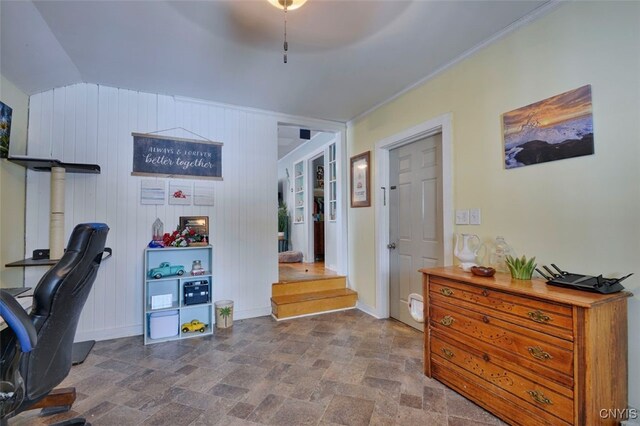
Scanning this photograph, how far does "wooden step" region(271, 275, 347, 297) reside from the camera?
3740 mm

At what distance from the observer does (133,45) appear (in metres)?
2.29

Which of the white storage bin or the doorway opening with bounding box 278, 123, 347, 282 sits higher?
the doorway opening with bounding box 278, 123, 347, 282

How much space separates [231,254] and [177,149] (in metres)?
1.39

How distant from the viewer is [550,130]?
1838mm

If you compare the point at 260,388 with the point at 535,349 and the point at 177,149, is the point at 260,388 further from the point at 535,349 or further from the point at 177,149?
the point at 177,149

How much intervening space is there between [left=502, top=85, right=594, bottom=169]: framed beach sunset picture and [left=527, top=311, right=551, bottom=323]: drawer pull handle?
100 cm

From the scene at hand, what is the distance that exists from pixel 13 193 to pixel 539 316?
161 inches

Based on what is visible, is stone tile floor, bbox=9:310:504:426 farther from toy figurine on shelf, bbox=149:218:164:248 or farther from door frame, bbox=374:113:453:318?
toy figurine on shelf, bbox=149:218:164:248

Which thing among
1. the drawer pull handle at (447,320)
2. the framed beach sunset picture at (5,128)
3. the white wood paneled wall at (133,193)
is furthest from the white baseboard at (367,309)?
the framed beach sunset picture at (5,128)

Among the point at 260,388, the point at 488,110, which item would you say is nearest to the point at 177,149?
the point at 260,388

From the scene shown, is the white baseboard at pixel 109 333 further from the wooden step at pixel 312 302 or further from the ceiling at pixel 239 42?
the ceiling at pixel 239 42

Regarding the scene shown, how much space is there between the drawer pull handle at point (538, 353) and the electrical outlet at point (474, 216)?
1023 millimetres

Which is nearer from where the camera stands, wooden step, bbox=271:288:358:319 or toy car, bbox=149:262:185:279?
toy car, bbox=149:262:185:279

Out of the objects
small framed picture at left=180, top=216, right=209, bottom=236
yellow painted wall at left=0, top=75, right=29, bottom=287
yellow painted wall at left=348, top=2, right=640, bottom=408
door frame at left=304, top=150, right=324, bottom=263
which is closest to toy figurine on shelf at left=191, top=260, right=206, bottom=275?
small framed picture at left=180, top=216, right=209, bottom=236
